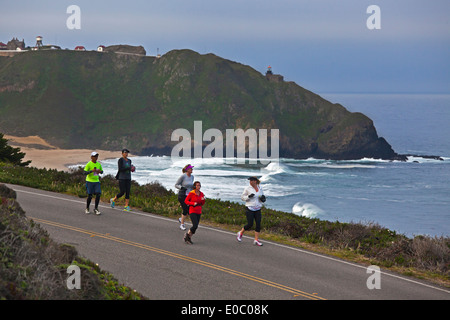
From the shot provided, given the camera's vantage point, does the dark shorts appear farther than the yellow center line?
Yes

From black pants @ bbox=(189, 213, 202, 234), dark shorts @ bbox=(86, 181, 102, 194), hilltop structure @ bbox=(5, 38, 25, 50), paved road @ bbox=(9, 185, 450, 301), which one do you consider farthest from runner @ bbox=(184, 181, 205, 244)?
hilltop structure @ bbox=(5, 38, 25, 50)

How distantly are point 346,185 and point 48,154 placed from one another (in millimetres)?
59837

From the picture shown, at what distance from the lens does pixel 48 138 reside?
411 feet

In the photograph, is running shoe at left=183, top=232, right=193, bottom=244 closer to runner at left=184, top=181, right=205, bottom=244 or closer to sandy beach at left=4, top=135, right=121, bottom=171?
runner at left=184, top=181, right=205, bottom=244

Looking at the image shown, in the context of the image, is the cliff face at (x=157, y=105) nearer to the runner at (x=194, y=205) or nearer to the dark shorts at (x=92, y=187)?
the dark shorts at (x=92, y=187)

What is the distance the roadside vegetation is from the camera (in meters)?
14.1

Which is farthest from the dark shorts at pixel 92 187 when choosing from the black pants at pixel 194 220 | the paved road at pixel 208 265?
the black pants at pixel 194 220

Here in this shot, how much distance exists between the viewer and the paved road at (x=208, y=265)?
36.4 feet

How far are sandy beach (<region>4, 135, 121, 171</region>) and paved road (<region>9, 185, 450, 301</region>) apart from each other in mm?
73118

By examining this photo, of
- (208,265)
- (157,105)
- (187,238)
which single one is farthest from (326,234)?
(157,105)

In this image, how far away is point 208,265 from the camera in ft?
41.6

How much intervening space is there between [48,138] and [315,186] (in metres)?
72.4
